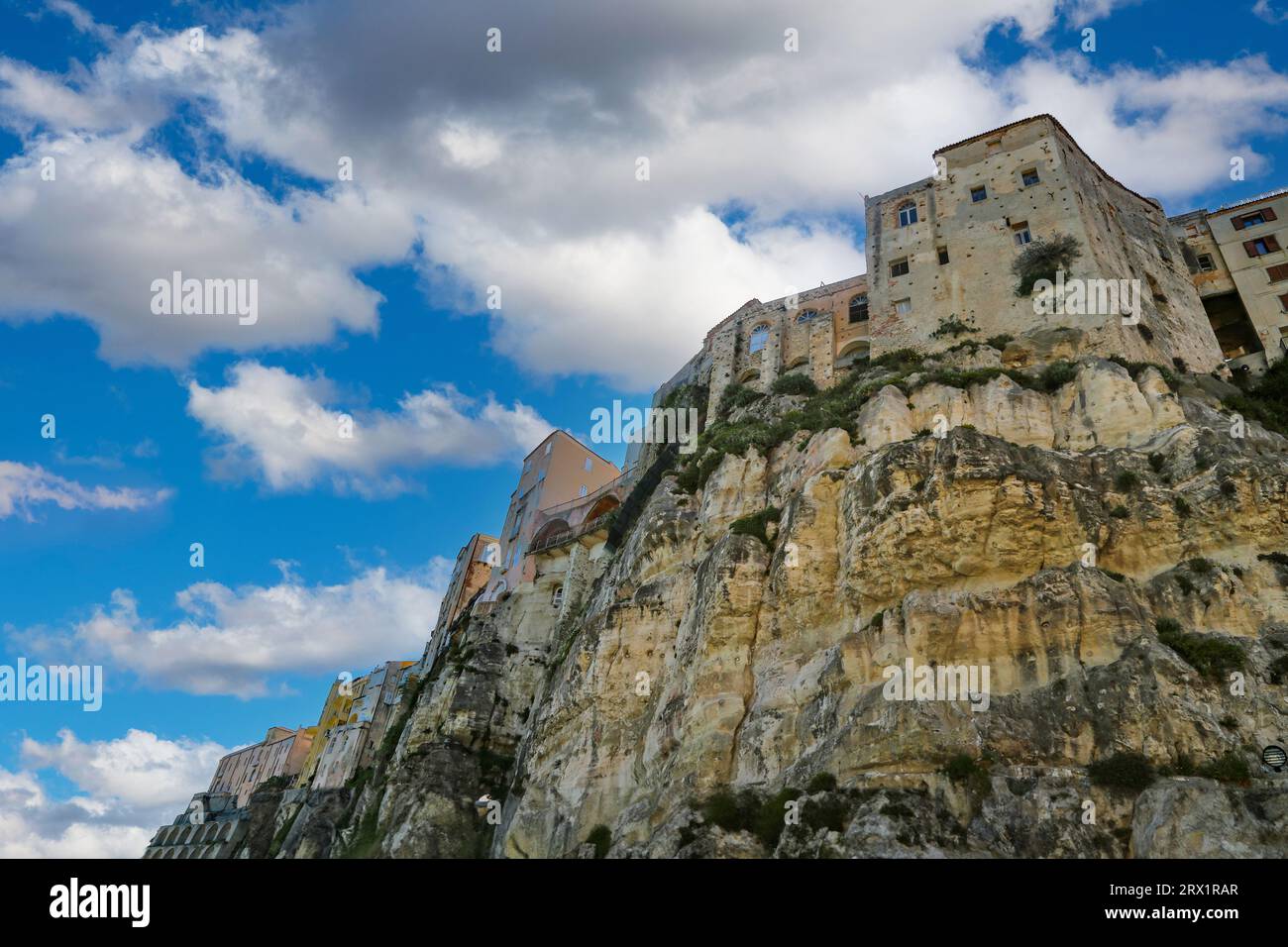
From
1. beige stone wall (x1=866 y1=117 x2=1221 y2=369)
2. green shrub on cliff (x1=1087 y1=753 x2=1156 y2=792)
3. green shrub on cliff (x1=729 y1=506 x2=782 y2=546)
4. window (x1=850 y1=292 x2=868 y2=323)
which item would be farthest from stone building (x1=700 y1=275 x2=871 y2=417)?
green shrub on cliff (x1=1087 y1=753 x2=1156 y2=792)

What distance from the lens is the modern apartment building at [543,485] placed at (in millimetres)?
52812

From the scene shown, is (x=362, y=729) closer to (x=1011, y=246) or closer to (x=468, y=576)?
(x=468, y=576)

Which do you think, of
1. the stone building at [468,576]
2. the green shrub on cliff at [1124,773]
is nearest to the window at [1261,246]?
the green shrub on cliff at [1124,773]

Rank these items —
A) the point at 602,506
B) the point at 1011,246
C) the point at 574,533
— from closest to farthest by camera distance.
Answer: the point at 1011,246 → the point at 574,533 → the point at 602,506

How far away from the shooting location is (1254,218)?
1730 inches

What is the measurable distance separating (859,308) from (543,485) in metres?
23.1

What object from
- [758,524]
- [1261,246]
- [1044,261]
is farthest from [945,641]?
[1261,246]

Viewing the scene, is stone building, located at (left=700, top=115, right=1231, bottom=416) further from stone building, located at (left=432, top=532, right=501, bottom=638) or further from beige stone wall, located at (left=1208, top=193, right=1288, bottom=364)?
stone building, located at (left=432, top=532, right=501, bottom=638)

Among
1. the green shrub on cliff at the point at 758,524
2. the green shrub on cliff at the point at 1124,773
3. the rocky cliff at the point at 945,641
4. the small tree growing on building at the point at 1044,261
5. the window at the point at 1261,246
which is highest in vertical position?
the window at the point at 1261,246

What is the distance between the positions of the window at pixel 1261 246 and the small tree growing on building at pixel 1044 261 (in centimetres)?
1265

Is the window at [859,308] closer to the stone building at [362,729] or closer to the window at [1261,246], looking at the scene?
the window at [1261,246]
